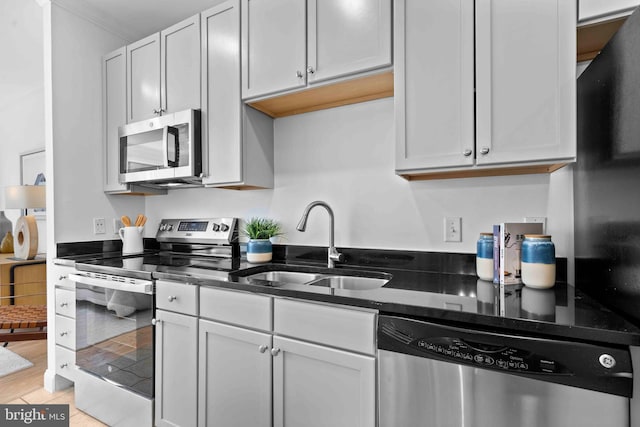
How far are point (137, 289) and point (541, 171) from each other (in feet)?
6.65

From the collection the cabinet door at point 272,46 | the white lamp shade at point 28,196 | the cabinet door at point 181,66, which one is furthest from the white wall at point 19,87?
the cabinet door at point 272,46

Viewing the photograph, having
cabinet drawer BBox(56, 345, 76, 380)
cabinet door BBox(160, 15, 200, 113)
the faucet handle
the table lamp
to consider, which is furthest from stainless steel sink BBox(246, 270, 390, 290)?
the table lamp

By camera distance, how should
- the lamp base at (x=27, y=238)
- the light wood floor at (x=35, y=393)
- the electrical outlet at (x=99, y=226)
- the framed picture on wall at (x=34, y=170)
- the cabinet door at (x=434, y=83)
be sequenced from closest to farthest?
the cabinet door at (x=434, y=83)
the light wood floor at (x=35, y=393)
the electrical outlet at (x=99, y=226)
the lamp base at (x=27, y=238)
the framed picture on wall at (x=34, y=170)

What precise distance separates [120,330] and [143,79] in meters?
1.62

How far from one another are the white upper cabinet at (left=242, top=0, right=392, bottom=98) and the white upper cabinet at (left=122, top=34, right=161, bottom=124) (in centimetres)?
76

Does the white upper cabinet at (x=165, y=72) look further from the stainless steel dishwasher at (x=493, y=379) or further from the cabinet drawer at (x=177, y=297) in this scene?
the stainless steel dishwasher at (x=493, y=379)

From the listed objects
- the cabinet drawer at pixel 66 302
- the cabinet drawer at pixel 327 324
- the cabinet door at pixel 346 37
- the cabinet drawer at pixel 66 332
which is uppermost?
the cabinet door at pixel 346 37

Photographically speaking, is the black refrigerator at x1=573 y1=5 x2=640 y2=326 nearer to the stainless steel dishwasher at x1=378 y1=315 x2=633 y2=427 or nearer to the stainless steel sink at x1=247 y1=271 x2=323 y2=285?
the stainless steel dishwasher at x1=378 y1=315 x2=633 y2=427

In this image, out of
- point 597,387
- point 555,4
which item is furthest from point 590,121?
point 597,387

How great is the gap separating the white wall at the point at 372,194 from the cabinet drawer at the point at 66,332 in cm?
120

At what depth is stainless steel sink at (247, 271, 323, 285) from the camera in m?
1.85

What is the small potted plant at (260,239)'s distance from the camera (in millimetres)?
2008

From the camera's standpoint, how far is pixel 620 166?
951mm

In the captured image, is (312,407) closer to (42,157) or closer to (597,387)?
(597,387)
